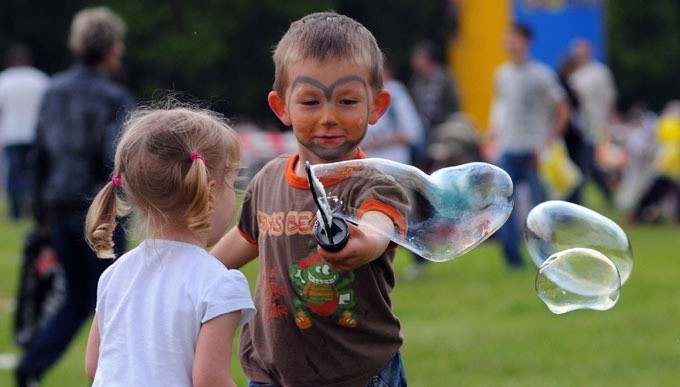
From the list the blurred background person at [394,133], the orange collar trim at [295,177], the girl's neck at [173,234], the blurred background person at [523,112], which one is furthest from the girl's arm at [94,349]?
the blurred background person at [523,112]

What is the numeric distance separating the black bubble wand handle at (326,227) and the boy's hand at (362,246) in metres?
0.03

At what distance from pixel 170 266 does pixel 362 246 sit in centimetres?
53

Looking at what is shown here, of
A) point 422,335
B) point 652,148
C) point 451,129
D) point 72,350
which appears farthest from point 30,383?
point 652,148

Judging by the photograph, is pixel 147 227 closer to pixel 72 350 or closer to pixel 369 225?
pixel 369 225

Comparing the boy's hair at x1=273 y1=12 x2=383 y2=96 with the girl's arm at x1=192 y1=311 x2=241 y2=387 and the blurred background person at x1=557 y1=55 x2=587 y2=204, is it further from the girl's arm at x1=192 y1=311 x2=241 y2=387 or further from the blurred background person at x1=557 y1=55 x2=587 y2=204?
the blurred background person at x1=557 y1=55 x2=587 y2=204

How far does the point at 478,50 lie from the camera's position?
70.4 feet

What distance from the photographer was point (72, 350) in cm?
772

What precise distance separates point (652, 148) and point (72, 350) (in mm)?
10831

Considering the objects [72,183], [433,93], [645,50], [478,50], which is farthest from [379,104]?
[645,50]

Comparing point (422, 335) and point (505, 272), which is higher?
point (422, 335)

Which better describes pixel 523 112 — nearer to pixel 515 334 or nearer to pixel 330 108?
pixel 515 334

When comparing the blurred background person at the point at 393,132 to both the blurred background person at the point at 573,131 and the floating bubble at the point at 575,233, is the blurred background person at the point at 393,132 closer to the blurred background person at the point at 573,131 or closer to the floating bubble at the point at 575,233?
the blurred background person at the point at 573,131

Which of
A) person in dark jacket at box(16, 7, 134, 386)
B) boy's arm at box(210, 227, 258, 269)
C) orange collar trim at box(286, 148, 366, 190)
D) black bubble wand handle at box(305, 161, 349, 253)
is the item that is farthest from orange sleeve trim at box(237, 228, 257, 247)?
person in dark jacket at box(16, 7, 134, 386)

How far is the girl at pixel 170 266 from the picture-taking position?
294cm
